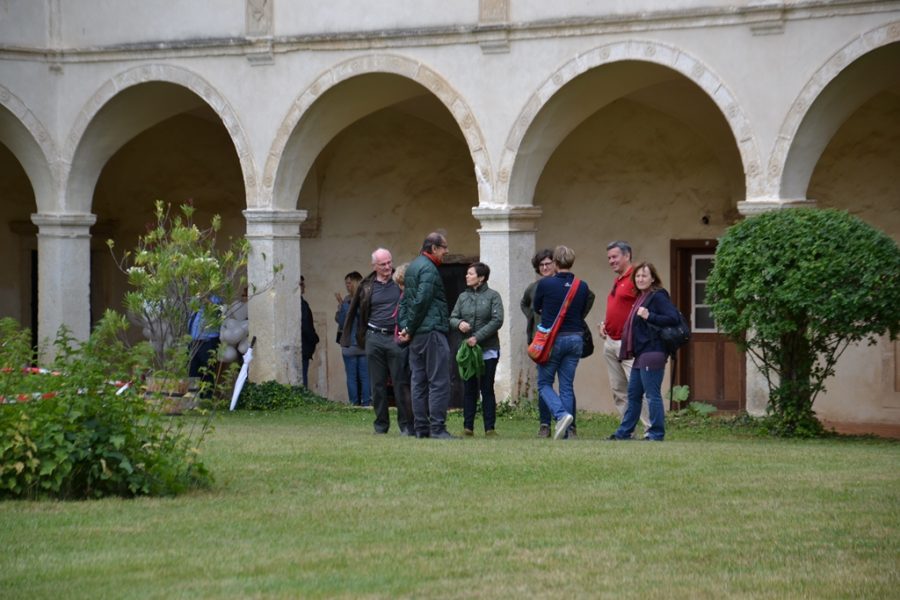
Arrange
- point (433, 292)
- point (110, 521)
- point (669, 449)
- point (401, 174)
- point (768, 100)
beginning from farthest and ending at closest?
point (401, 174) → point (768, 100) → point (433, 292) → point (669, 449) → point (110, 521)

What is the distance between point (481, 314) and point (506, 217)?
415 centimetres

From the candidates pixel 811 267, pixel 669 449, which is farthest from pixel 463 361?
pixel 811 267

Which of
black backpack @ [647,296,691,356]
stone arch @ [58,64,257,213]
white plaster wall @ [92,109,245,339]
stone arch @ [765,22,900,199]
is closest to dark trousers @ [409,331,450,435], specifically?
black backpack @ [647,296,691,356]

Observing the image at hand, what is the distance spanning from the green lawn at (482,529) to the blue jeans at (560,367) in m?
1.71

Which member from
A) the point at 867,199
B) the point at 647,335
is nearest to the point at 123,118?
the point at 867,199

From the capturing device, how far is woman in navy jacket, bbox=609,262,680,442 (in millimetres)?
12070

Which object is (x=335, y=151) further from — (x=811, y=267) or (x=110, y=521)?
(x=110, y=521)

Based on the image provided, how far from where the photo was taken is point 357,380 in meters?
18.5

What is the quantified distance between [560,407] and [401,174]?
852 centimetres

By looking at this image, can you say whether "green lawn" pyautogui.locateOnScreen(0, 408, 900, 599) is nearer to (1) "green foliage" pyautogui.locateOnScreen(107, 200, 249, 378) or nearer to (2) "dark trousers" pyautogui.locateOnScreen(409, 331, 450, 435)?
(2) "dark trousers" pyautogui.locateOnScreen(409, 331, 450, 435)

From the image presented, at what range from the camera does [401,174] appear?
20.6m

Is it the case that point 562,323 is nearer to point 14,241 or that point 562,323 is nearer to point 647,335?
point 647,335

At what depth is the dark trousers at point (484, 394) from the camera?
1275 centimetres

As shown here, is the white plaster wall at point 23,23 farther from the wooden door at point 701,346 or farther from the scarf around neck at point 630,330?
the scarf around neck at point 630,330
